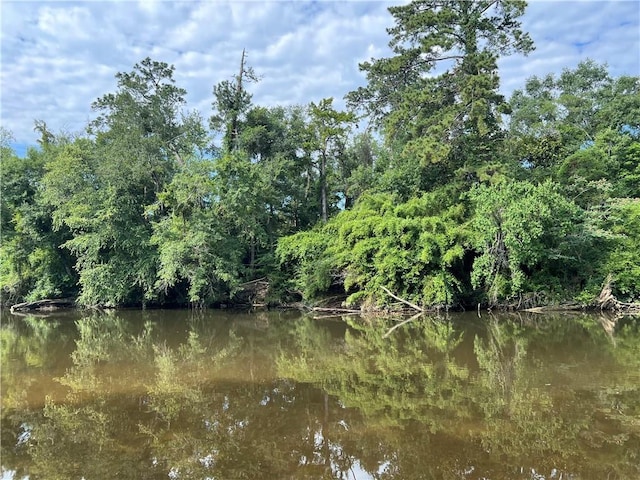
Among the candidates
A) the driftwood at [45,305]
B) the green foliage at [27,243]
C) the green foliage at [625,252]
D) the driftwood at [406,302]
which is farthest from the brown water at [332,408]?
the green foliage at [27,243]

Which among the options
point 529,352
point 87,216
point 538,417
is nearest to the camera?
point 538,417

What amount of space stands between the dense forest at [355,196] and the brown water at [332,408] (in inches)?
225

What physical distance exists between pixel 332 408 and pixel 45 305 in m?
23.3

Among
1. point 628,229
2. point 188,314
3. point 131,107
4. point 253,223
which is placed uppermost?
point 131,107

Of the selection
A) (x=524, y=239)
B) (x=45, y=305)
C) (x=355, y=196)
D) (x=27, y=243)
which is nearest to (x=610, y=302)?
(x=524, y=239)

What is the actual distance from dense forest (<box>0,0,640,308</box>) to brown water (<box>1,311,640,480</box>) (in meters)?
5.70

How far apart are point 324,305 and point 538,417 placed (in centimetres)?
1467

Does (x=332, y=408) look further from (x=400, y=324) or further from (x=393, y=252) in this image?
(x=393, y=252)

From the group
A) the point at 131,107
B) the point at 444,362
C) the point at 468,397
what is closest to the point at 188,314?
the point at 131,107

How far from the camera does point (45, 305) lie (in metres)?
24.0

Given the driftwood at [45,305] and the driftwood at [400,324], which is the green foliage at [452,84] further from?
the driftwood at [45,305]

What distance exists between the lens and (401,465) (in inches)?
179

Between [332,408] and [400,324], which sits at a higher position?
[332,408]

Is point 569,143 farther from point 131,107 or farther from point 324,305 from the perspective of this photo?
point 131,107
